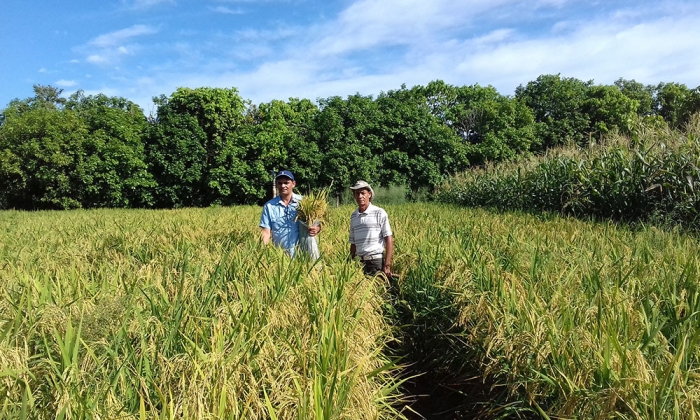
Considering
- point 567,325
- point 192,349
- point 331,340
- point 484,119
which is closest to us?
point 192,349

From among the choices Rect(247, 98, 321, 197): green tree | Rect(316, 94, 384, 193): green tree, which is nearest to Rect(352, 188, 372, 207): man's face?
Rect(316, 94, 384, 193): green tree

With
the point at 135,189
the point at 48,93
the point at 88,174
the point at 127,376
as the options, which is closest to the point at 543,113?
the point at 135,189

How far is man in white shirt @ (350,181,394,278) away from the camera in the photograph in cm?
425

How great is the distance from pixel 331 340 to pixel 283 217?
8.50 feet

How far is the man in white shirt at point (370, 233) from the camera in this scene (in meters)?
4.25

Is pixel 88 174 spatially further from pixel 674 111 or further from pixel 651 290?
pixel 674 111

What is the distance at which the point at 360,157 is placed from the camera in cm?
1978

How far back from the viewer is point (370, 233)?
170 inches

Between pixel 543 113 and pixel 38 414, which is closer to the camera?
pixel 38 414

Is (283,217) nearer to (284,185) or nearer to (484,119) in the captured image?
(284,185)

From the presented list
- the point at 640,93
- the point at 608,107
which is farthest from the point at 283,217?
the point at 640,93

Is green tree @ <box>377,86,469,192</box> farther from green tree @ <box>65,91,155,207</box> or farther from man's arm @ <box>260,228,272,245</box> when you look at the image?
man's arm @ <box>260,228,272,245</box>

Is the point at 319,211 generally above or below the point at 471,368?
above

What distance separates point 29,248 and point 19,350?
4171mm
